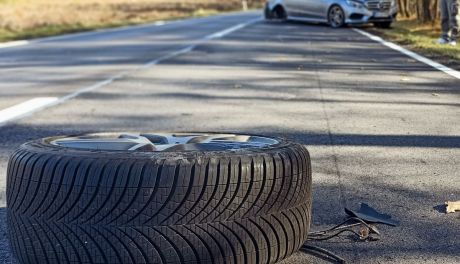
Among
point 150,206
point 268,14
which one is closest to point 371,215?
point 150,206

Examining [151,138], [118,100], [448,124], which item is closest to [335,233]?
[151,138]

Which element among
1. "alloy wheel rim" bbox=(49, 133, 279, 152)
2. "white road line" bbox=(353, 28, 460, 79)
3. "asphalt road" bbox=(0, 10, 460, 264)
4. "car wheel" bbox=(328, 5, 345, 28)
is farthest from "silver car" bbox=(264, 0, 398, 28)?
"alloy wheel rim" bbox=(49, 133, 279, 152)

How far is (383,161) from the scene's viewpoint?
639 centimetres

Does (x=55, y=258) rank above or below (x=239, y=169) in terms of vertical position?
below

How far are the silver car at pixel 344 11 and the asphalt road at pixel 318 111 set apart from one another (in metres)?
7.98

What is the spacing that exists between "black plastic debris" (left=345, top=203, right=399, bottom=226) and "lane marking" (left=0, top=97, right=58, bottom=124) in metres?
4.86

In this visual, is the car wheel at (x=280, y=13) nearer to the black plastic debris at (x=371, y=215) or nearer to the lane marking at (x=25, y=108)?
the lane marking at (x=25, y=108)

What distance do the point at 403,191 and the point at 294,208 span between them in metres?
1.77

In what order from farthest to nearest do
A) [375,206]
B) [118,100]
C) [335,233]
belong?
[118,100] < [375,206] < [335,233]

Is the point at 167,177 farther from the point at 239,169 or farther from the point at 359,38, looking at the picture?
the point at 359,38

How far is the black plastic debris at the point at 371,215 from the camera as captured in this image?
4.68 m

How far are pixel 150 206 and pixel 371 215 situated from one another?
68.4 inches

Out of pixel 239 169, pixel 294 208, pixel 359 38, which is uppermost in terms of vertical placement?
pixel 239 169

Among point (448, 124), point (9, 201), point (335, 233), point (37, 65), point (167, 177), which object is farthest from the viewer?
point (37, 65)
